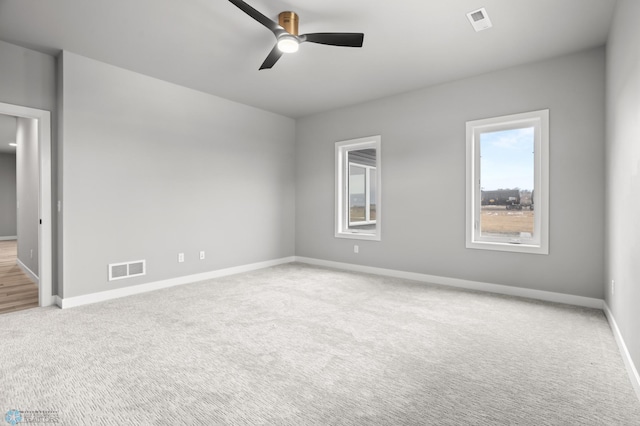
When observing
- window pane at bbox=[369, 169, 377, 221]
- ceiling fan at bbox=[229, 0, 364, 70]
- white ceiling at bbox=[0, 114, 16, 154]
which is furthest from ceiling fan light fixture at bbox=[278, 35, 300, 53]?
white ceiling at bbox=[0, 114, 16, 154]

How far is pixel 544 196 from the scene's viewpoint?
380cm

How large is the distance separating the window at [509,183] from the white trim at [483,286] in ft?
1.59

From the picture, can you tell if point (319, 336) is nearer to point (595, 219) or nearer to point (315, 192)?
point (595, 219)

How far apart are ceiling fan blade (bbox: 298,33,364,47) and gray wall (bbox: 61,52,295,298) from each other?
250cm

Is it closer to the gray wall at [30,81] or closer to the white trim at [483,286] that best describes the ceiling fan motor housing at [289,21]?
the gray wall at [30,81]

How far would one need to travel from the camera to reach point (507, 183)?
417 centimetres

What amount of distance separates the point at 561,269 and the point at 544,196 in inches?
33.1

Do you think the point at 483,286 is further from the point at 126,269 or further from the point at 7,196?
the point at 7,196

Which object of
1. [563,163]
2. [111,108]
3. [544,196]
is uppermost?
[111,108]

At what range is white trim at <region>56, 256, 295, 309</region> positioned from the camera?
3.61 metres

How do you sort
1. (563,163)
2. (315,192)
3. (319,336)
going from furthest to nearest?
1. (315,192)
2. (563,163)
3. (319,336)

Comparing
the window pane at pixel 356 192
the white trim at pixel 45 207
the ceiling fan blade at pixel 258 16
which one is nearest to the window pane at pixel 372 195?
the window pane at pixel 356 192

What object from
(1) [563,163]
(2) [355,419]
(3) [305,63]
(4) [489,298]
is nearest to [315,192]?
(3) [305,63]

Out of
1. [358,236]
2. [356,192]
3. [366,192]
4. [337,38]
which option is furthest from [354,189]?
[337,38]
